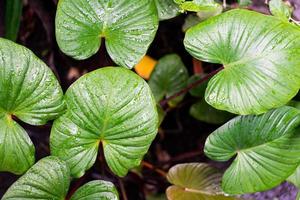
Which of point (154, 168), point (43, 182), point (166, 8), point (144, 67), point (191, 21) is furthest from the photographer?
point (144, 67)

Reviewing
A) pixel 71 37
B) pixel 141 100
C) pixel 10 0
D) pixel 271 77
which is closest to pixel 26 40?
pixel 10 0

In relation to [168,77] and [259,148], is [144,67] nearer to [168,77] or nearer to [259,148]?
[168,77]

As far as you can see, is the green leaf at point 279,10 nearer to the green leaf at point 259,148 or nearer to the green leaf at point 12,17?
the green leaf at point 259,148

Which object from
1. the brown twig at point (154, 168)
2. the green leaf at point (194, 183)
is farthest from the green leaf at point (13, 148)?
the brown twig at point (154, 168)

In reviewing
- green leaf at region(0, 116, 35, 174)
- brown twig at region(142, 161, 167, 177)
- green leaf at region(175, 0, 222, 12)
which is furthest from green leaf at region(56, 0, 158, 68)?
brown twig at region(142, 161, 167, 177)

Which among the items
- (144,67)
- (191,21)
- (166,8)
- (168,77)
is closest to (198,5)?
(166,8)
